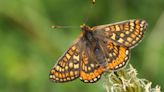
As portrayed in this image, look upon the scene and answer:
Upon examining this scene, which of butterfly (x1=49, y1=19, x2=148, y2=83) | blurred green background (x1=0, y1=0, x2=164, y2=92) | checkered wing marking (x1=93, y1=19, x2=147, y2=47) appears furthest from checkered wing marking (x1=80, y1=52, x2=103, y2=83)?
blurred green background (x1=0, y1=0, x2=164, y2=92)

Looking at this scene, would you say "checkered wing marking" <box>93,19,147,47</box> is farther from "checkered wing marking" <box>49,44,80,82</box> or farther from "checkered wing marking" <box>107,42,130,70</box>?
"checkered wing marking" <box>49,44,80,82</box>

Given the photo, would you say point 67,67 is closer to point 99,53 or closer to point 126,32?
point 99,53

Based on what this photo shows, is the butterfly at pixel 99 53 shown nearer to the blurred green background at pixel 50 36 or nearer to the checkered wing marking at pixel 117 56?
the checkered wing marking at pixel 117 56

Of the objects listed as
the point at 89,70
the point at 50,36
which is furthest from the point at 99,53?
the point at 50,36

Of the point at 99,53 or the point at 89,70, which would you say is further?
the point at 99,53

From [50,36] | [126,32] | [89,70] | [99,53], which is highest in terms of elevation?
[50,36]

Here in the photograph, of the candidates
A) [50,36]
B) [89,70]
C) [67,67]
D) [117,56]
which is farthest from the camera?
[50,36]

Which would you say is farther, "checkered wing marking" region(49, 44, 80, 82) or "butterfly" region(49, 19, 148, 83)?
"checkered wing marking" region(49, 44, 80, 82)
